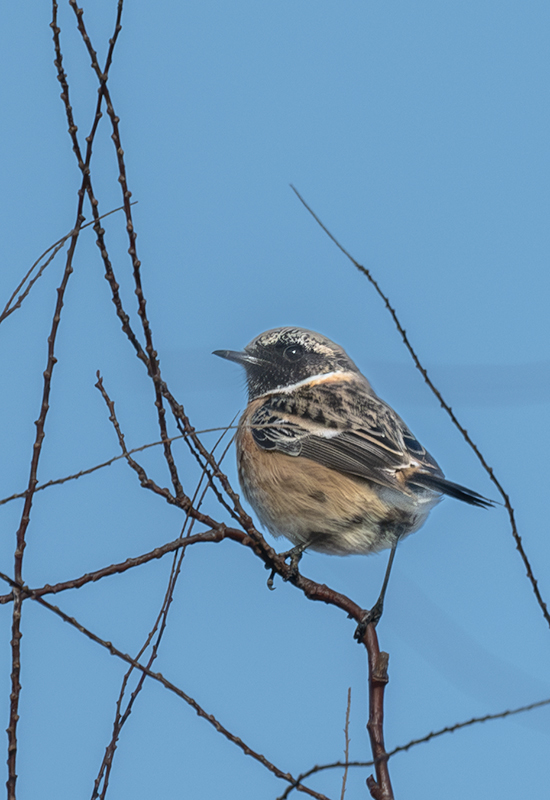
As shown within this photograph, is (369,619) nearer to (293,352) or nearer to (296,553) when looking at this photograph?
A: (296,553)

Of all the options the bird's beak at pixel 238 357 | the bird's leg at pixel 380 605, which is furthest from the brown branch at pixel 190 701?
the bird's beak at pixel 238 357

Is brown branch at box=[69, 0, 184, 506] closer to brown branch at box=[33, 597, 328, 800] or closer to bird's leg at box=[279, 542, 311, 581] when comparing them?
brown branch at box=[33, 597, 328, 800]

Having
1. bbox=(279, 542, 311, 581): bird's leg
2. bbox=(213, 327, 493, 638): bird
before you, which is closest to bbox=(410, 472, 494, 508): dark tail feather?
bbox=(213, 327, 493, 638): bird

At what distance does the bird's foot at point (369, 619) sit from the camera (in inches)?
208

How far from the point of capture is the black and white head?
902 cm

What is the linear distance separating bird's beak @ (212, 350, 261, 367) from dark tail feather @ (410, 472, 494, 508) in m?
2.71

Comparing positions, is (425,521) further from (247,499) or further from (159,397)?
(159,397)

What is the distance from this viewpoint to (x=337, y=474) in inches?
283

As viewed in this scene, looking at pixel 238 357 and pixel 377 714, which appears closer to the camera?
pixel 377 714

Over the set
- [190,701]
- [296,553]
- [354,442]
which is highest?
[354,442]

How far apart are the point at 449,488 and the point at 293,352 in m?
3.31

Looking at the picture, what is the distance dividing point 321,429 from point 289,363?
1620 millimetres

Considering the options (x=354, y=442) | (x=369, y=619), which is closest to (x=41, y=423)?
(x=369, y=619)

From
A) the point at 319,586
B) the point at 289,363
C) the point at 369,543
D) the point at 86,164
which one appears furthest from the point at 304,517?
the point at 86,164
